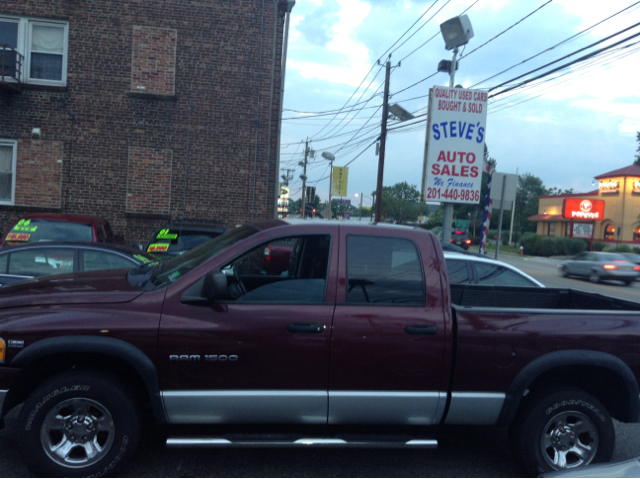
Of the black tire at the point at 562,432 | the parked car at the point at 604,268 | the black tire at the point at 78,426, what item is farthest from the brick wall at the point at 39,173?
the parked car at the point at 604,268

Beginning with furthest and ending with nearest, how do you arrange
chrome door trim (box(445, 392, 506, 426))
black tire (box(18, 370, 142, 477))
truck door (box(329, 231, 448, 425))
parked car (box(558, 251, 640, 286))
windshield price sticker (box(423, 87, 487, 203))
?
parked car (box(558, 251, 640, 286)) < windshield price sticker (box(423, 87, 487, 203)) < chrome door trim (box(445, 392, 506, 426)) < truck door (box(329, 231, 448, 425)) < black tire (box(18, 370, 142, 477))

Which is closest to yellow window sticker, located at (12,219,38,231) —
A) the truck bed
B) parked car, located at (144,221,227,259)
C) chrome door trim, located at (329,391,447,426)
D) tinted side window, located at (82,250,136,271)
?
parked car, located at (144,221,227,259)

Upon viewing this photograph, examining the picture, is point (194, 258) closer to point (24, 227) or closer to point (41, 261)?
point (41, 261)

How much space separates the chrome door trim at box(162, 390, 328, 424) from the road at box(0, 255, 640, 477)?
A: 48 cm

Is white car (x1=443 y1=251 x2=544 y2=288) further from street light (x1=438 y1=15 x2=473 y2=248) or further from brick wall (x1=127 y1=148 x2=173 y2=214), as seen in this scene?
brick wall (x1=127 y1=148 x2=173 y2=214)

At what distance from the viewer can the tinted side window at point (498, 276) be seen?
7.32 metres

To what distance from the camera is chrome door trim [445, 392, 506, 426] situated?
385cm

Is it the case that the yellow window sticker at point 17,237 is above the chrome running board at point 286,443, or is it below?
above

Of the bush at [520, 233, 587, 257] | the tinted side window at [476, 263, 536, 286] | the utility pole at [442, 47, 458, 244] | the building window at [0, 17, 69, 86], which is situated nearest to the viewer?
the tinted side window at [476, 263, 536, 286]

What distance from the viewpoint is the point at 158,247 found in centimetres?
1017

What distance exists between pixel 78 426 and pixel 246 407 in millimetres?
1092

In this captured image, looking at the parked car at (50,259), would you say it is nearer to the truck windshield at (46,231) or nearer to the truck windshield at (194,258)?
the truck windshield at (46,231)

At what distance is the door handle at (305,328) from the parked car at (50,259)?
12.3 feet

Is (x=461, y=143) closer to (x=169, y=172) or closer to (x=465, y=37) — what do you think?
(x=465, y=37)
